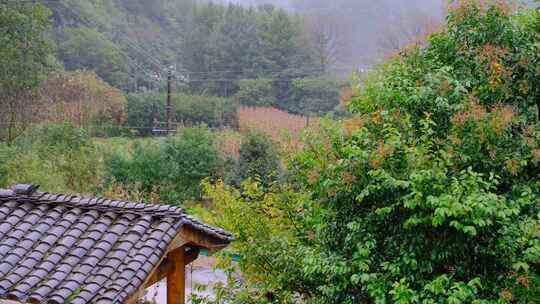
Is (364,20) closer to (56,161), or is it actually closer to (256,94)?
(256,94)

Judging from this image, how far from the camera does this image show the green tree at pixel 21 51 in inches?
659

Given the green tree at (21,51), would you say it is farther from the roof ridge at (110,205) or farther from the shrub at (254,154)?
the roof ridge at (110,205)

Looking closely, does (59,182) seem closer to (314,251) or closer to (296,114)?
(314,251)

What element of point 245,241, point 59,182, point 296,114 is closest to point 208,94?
point 296,114

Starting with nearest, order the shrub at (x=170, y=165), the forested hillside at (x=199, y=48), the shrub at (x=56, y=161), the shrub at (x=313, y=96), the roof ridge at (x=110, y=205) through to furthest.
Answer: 1. the roof ridge at (x=110, y=205)
2. the shrub at (x=56, y=161)
3. the shrub at (x=170, y=165)
4. the shrub at (x=313, y=96)
5. the forested hillside at (x=199, y=48)

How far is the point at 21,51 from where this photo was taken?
677 inches

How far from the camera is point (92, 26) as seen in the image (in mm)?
34844

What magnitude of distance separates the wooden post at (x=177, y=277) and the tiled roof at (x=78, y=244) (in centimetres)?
32

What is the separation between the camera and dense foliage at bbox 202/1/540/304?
4145 millimetres

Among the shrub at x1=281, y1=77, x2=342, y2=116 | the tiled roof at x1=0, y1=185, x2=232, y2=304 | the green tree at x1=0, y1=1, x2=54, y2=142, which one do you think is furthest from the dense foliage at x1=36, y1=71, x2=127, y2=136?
the tiled roof at x1=0, y1=185, x2=232, y2=304

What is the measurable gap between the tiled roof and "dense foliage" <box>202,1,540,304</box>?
4.47 feet

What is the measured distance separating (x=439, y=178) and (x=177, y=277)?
2249mm

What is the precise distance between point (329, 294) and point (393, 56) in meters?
2.76

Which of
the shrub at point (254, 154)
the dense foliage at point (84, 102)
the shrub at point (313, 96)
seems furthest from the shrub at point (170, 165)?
the shrub at point (313, 96)
